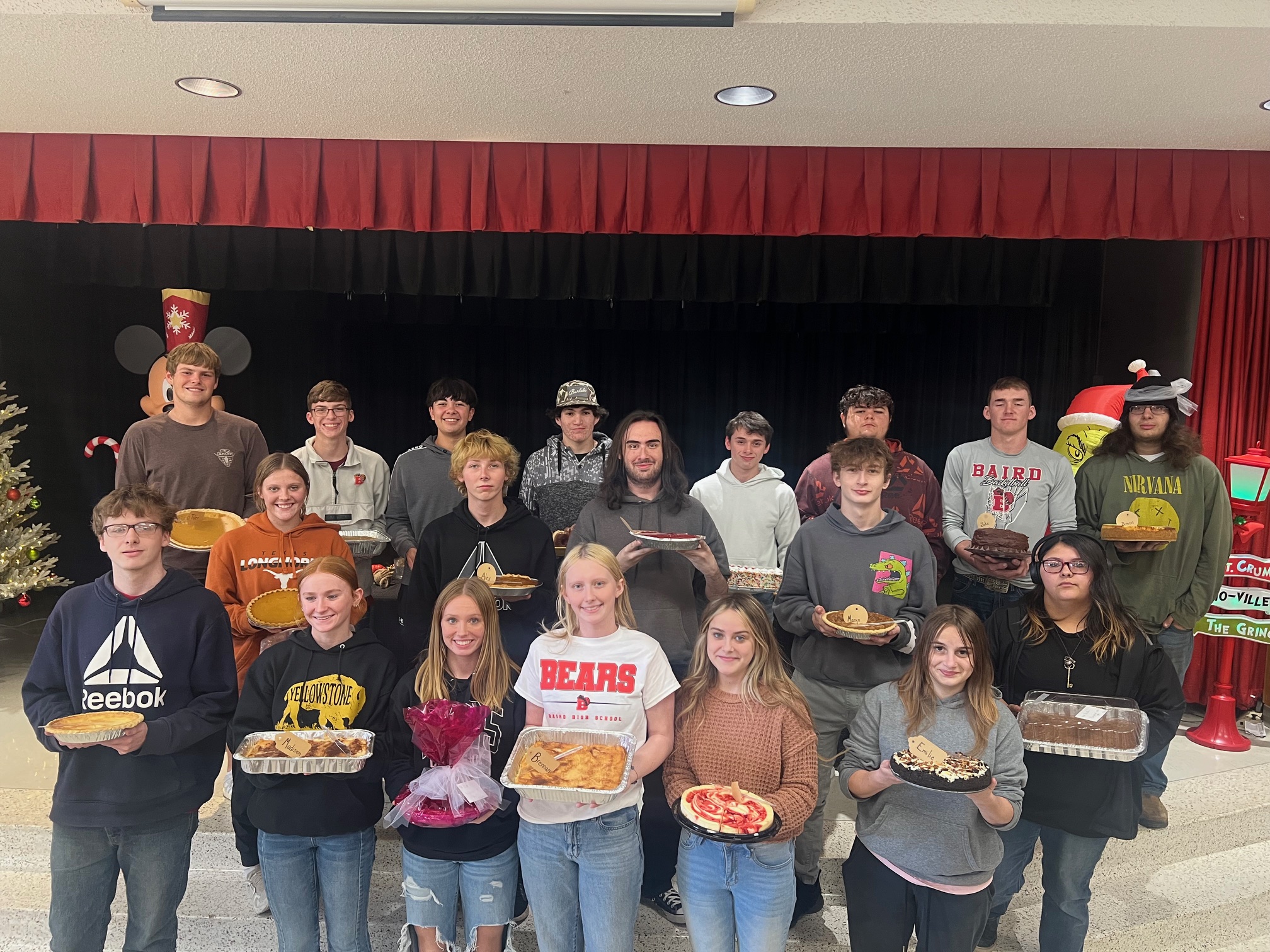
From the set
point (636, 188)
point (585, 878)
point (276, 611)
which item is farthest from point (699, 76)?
point (585, 878)

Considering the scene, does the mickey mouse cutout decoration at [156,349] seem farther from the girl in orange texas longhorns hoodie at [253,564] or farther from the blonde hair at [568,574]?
the blonde hair at [568,574]

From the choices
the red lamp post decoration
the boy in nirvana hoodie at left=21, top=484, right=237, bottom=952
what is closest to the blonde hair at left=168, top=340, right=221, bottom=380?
the boy in nirvana hoodie at left=21, top=484, right=237, bottom=952

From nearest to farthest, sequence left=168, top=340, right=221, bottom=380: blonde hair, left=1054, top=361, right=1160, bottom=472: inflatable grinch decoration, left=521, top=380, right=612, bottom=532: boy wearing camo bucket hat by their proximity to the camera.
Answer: left=168, top=340, right=221, bottom=380: blonde hair < left=521, top=380, right=612, bottom=532: boy wearing camo bucket hat < left=1054, top=361, right=1160, bottom=472: inflatable grinch decoration

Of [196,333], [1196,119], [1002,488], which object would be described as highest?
[1196,119]

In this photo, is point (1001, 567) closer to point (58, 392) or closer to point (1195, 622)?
point (1195, 622)

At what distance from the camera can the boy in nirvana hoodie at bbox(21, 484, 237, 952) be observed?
7.45 ft

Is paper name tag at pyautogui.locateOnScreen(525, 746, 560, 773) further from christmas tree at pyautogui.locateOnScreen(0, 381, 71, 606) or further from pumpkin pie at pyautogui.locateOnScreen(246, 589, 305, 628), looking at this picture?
christmas tree at pyautogui.locateOnScreen(0, 381, 71, 606)

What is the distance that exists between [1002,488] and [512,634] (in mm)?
2206

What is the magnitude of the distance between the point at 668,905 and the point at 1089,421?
392 cm

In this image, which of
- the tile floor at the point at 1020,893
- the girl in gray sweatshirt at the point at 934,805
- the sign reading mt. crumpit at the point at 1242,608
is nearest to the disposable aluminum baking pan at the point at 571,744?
the girl in gray sweatshirt at the point at 934,805

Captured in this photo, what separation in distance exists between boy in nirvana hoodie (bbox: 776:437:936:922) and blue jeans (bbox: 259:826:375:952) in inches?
56.1

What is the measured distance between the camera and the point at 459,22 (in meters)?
2.84

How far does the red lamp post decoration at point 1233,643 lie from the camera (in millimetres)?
4117

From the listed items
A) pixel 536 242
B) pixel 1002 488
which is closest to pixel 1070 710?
pixel 1002 488
